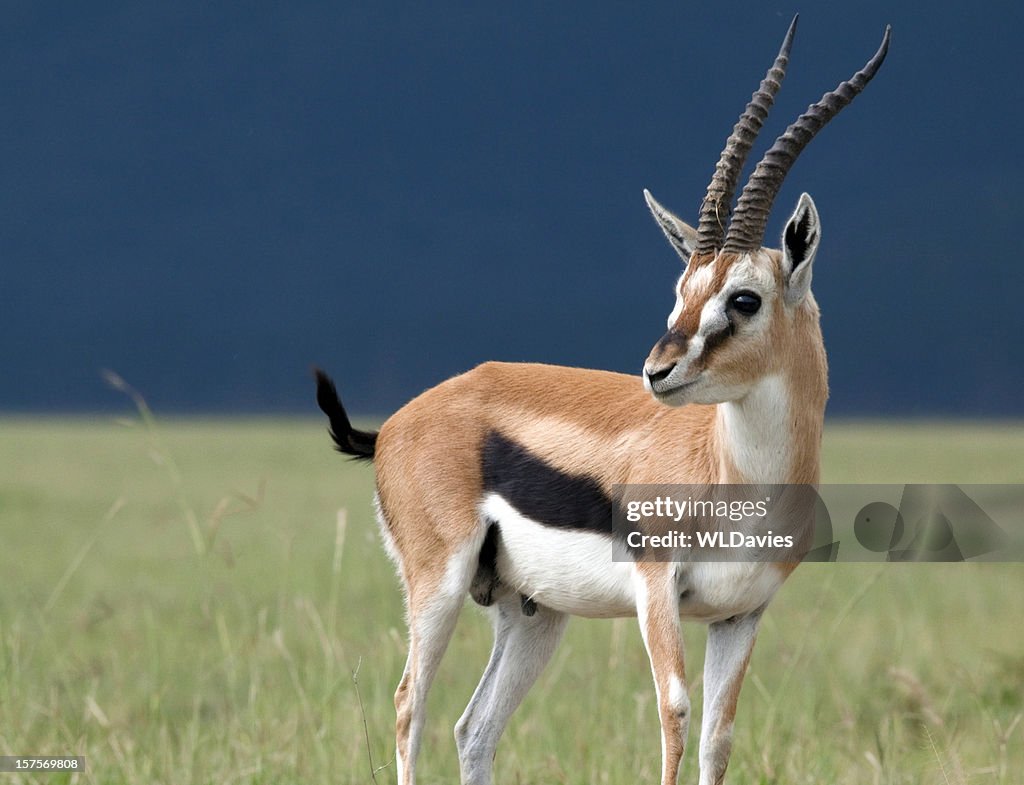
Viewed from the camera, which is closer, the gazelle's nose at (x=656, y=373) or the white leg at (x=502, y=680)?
the gazelle's nose at (x=656, y=373)

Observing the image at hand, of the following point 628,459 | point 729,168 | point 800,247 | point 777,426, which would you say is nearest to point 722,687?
point 628,459

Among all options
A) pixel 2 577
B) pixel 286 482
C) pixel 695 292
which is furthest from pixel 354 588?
pixel 286 482

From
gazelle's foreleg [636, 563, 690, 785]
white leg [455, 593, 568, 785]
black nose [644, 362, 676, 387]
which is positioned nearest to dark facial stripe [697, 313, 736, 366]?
black nose [644, 362, 676, 387]

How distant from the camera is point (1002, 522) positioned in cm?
679

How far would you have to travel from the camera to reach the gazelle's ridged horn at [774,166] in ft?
17.4

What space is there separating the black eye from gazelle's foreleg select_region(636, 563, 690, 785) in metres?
1.04

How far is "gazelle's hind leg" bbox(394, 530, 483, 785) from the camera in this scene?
6023mm

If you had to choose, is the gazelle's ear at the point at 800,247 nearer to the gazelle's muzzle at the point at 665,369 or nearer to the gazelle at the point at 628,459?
the gazelle at the point at 628,459

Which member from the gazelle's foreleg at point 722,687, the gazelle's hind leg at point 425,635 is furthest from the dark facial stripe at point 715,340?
the gazelle's hind leg at point 425,635

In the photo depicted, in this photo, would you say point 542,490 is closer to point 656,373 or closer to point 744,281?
point 656,373

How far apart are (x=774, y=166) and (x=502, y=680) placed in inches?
106

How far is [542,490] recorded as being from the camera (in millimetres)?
5914

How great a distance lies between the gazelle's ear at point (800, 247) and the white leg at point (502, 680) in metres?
2.03

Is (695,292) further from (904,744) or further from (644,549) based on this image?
(904,744)
